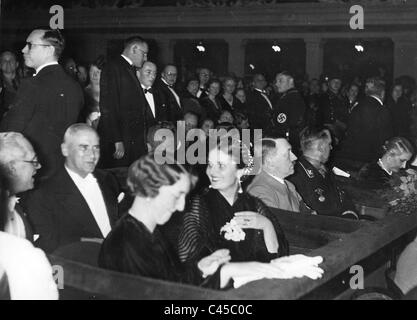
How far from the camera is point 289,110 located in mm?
7117

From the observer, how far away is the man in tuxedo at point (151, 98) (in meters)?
5.35

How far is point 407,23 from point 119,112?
8230 millimetres

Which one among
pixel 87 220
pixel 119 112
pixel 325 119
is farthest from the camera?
pixel 325 119

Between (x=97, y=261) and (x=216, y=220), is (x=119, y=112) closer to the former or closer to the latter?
(x=216, y=220)

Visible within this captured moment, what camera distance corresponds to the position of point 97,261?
2711 millimetres

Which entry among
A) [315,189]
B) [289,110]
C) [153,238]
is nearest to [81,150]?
[153,238]

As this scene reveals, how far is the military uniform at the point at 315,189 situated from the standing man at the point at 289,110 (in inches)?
90.2

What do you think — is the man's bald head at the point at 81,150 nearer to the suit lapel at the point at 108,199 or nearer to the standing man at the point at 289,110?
the suit lapel at the point at 108,199

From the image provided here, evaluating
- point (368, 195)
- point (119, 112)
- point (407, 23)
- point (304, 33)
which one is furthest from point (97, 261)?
point (304, 33)

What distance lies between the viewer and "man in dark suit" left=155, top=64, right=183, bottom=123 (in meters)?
6.07

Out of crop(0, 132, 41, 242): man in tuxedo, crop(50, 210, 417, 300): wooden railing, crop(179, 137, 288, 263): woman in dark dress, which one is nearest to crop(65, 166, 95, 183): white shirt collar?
crop(0, 132, 41, 242): man in tuxedo

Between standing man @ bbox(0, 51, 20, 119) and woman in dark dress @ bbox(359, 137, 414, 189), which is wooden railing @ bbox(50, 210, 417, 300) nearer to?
woman in dark dress @ bbox(359, 137, 414, 189)

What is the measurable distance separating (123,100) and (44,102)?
1161 mm

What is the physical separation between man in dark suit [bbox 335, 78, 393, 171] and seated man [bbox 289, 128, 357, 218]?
1.89m
